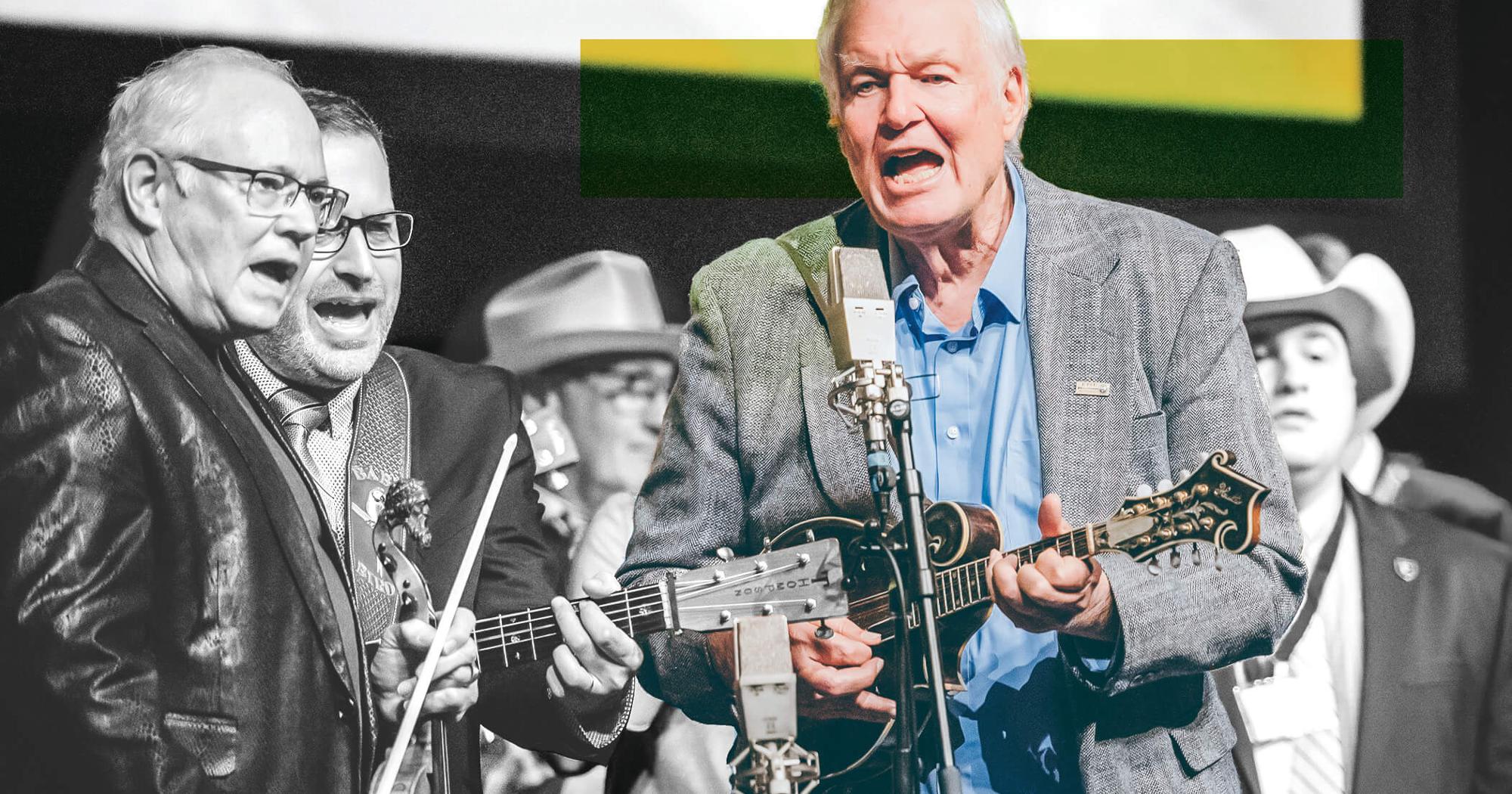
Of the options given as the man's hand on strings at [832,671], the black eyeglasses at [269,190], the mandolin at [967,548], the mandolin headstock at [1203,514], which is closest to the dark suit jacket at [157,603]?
the black eyeglasses at [269,190]

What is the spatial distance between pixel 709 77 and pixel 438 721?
1.50m

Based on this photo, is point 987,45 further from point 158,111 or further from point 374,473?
point 158,111

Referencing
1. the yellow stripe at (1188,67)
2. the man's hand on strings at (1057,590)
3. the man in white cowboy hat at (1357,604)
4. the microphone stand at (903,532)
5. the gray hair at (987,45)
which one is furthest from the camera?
the yellow stripe at (1188,67)

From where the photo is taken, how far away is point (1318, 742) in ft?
10.6

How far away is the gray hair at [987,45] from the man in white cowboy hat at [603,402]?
0.57 m

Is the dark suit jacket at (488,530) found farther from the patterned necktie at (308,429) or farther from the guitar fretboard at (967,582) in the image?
the guitar fretboard at (967,582)

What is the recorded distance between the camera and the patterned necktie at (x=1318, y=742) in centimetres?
321

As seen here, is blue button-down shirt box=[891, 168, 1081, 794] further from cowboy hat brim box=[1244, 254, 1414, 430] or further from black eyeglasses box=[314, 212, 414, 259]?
black eyeglasses box=[314, 212, 414, 259]

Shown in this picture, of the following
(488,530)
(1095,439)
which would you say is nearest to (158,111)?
(488,530)

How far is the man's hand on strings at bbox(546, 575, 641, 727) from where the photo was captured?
314cm

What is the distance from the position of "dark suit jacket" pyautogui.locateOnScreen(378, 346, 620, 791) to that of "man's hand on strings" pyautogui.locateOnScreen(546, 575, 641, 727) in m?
0.03

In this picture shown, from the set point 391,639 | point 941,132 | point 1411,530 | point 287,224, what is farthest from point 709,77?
point 1411,530

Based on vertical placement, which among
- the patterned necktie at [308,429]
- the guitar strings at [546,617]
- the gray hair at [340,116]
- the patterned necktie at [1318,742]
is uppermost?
the gray hair at [340,116]

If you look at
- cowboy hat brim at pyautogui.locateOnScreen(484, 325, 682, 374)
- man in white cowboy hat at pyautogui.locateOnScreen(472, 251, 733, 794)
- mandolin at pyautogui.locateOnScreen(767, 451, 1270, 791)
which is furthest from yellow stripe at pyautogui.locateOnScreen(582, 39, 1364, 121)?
mandolin at pyautogui.locateOnScreen(767, 451, 1270, 791)
